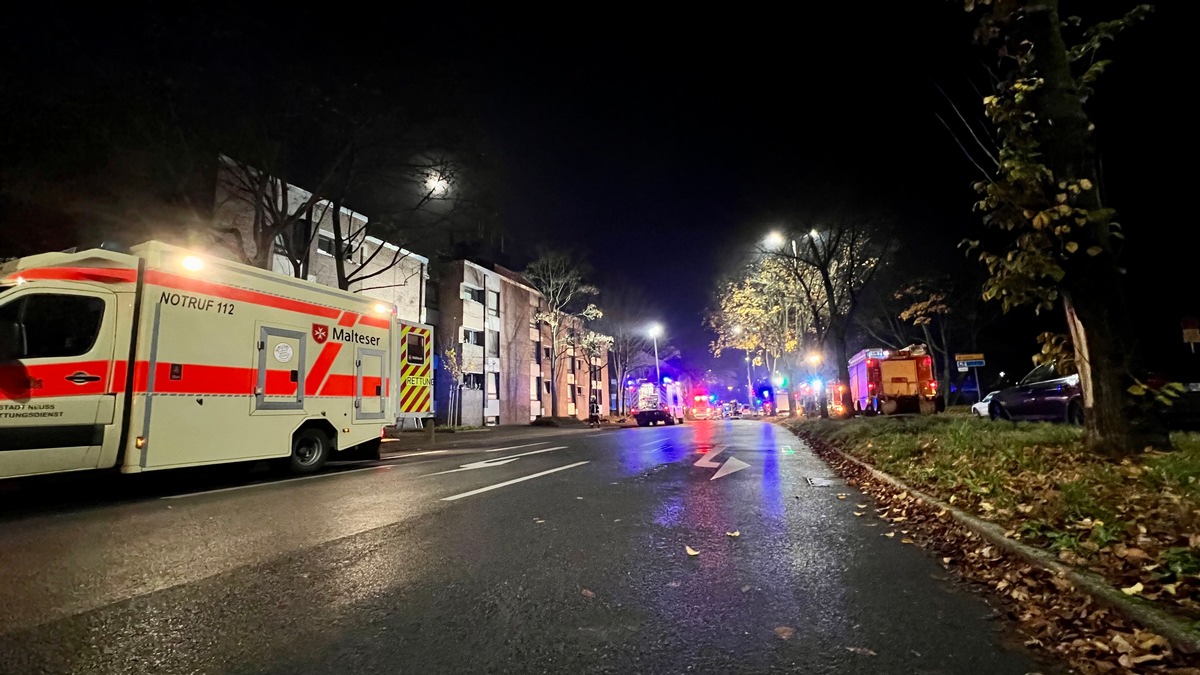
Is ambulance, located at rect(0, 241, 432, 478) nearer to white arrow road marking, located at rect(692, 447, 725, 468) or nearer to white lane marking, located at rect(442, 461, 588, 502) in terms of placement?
white lane marking, located at rect(442, 461, 588, 502)

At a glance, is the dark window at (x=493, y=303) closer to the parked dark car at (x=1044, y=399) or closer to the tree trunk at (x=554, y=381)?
the tree trunk at (x=554, y=381)

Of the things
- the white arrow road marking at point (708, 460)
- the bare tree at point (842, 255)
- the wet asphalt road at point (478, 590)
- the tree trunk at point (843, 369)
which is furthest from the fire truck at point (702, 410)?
the wet asphalt road at point (478, 590)

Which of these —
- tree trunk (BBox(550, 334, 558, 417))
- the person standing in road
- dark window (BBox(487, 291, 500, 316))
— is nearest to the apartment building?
dark window (BBox(487, 291, 500, 316))

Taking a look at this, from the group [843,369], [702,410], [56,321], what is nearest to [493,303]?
[843,369]

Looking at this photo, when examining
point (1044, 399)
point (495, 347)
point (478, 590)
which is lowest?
point (478, 590)

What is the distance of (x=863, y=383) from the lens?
84.0 ft

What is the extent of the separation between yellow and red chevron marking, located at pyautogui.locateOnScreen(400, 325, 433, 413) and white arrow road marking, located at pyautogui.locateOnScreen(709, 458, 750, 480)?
706 cm

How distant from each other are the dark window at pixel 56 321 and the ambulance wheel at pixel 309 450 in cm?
334

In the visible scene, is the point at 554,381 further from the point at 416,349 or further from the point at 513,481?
the point at 513,481

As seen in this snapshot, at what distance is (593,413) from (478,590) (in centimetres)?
4205

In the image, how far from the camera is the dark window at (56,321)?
7258mm

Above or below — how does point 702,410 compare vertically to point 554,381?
below

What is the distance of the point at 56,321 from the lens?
7.50 meters

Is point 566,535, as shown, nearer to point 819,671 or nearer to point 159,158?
point 819,671
